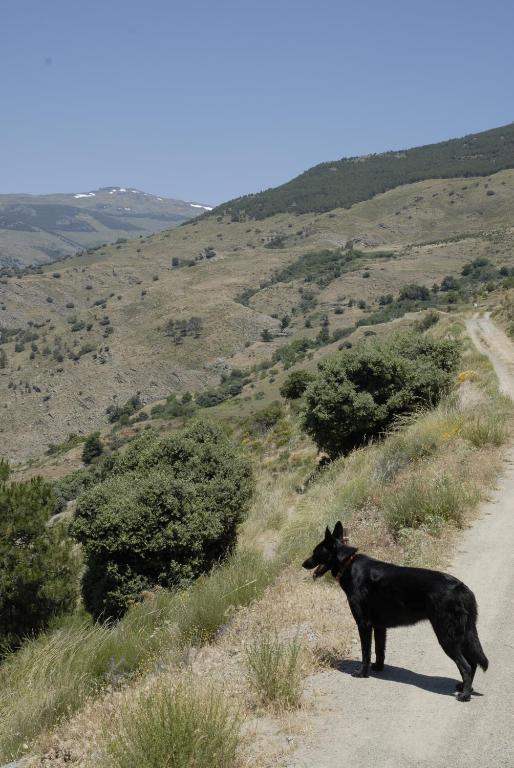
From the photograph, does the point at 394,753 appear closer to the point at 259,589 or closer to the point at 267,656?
the point at 267,656

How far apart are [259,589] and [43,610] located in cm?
893

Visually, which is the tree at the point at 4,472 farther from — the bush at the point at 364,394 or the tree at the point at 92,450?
the tree at the point at 92,450

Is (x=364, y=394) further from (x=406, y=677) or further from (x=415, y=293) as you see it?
(x=415, y=293)

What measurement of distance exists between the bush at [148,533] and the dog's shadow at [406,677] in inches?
346

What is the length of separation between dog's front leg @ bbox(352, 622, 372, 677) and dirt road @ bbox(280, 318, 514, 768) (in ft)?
0.26

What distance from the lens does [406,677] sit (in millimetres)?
5164

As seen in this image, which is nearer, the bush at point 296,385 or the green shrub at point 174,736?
the green shrub at point 174,736

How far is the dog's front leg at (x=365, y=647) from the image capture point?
5156 millimetres

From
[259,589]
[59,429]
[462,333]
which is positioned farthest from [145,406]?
[259,589]

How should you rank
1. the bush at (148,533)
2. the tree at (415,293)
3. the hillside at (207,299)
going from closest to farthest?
the bush at (148,533)
the tree at (415,293)
the hillside at (207,299)

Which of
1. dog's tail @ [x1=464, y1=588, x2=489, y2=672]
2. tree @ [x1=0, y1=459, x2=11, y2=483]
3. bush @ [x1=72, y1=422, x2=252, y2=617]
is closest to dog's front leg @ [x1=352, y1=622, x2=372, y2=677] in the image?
dog's tail @ [x1=464, y1=588, x2=489, y2=672]

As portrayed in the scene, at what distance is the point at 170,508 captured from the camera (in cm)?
1491

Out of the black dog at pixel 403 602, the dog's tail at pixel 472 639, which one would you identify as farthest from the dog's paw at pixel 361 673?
the dog's tail at pixel 472 639

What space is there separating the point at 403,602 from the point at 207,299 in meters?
119
